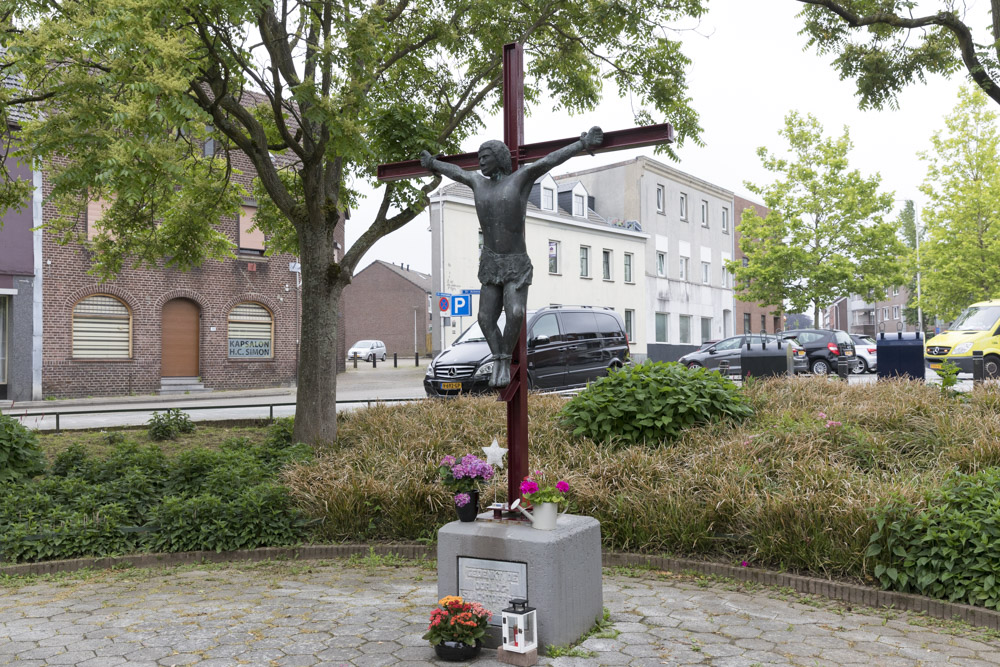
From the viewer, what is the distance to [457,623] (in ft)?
13.9

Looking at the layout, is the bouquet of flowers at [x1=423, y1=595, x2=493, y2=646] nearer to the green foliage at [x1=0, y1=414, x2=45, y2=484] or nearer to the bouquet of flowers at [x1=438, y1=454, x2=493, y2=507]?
the bouquet of flowers at [x1=438, y1=454, x2=493, y2=507]

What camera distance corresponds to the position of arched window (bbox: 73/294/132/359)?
2384 cm

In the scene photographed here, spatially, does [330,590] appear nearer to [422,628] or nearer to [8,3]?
A: [422,628]

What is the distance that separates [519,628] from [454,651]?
374 mm

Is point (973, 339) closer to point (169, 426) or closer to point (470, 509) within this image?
point (169, 426)

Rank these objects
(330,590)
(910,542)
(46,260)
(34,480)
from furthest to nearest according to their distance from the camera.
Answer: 1. (46,260)
2. (34,480)
3. (330,590)
4. (910,542)

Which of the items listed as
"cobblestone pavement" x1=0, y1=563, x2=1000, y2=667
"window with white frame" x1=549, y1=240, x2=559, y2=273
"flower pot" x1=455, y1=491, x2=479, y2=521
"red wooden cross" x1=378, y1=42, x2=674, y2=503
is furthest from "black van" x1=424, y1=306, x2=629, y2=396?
"window with white frame" x1=549, y1=240, x2=559, y2=273

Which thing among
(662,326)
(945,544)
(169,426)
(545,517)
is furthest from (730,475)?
(662,326)

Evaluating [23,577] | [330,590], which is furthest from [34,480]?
[330,590]

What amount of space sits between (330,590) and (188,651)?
145 cm

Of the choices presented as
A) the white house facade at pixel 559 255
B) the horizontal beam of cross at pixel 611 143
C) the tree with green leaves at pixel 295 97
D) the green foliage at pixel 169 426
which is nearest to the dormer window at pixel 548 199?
the white house facade at pixel 559 255

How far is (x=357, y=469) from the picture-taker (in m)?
8.02

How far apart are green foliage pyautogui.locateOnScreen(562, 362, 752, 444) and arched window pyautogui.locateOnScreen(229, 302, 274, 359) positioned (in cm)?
2160

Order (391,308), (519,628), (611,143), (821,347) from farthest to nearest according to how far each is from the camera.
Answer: (391,308)
(821,347)
(611,143)
(519,628)
